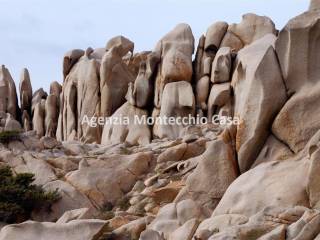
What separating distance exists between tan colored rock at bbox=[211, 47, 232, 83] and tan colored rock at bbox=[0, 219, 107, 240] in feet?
80.5

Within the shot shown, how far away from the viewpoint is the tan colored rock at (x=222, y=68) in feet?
145

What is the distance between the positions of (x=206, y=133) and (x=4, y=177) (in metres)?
Result: 9.50

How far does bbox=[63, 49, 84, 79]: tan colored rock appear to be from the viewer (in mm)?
61562

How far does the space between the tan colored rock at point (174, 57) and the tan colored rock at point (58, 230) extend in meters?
25.8

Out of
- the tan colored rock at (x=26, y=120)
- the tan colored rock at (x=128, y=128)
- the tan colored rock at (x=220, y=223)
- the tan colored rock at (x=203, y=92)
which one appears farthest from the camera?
the tan colored rock at (x=26, y=120)

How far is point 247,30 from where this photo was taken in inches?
1962

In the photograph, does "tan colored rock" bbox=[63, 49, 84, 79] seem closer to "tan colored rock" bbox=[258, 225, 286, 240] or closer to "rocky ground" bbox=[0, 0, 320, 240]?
"rocky ground" bbox=[0, 0, 320, 240]

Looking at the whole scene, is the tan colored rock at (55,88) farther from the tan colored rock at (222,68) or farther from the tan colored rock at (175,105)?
the tan colored rock at (222,68)

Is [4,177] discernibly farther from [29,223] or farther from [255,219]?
[255,219]

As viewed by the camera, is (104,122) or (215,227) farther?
(104,122)

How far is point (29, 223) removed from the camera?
21125 millimetres

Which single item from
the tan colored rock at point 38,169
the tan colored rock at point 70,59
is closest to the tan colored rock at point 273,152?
the tan colored rock at point 38,169

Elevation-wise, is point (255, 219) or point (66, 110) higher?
point (255, 219)

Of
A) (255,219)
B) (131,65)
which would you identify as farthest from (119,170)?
(131,65)
